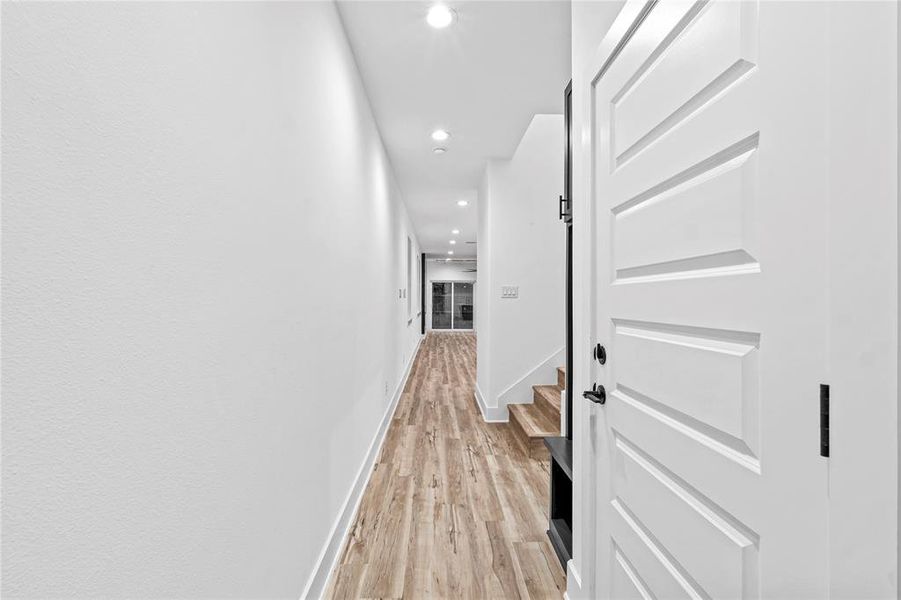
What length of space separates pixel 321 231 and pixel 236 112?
703 millimetres

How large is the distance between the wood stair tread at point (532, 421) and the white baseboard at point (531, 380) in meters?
0.12

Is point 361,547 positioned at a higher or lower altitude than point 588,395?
lower

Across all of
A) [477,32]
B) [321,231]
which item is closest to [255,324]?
[321,231]

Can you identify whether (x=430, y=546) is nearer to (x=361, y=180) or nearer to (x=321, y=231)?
(x=321, y=231)

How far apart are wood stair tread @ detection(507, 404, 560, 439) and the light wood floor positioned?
17 cm

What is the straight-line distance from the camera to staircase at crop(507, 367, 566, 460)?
3.15 m

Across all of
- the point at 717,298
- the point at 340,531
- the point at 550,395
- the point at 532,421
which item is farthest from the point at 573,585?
the point at 550,395

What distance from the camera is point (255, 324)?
1.06 meters

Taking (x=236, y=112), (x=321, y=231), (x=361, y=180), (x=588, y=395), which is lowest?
(x=588, y=395)

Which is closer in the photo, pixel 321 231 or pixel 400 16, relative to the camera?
pixel 321 231

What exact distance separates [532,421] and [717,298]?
2789mm

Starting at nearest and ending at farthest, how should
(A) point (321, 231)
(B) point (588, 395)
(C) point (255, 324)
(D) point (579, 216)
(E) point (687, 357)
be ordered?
(E) point (687, 357)
(C) point (255, 324)
(B) point (588, 395)
(D) point (579, 216)
(A) point (321, 231)

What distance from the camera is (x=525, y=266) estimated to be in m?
4.06

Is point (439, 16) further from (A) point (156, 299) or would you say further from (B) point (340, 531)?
(B) point (340, 531)
